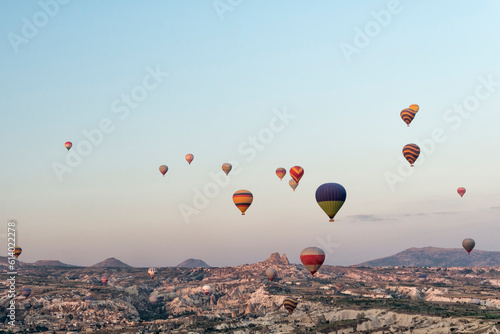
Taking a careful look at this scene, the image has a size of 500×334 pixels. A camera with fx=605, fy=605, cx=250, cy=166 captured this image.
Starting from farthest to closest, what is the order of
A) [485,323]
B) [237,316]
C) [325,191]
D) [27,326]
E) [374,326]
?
1. [237,316]
2. [27,326]
3. [374,326]
4. [485,323]
5. [325,191]

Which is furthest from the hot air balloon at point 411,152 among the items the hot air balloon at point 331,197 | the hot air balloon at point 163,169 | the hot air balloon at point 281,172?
the hot air balloon at point 163,169

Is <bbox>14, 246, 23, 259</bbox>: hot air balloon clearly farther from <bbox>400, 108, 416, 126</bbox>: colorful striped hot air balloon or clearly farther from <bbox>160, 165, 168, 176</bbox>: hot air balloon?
<bbox>400, 108, 416, 126</bbox>: colorful striped hot air balloon

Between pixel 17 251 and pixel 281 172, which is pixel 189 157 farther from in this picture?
pixel 17 251

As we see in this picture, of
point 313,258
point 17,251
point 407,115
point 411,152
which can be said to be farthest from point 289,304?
point 17,251

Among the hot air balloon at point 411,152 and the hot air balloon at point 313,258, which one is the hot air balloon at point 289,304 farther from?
the hot air balloon at point 411,152

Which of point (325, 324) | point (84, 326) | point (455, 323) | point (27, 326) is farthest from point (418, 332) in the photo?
point (27, 326)

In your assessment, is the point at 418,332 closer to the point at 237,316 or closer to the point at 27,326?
the point at 237,316

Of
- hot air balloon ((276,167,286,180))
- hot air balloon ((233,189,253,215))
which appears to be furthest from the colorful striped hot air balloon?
hot air balloon ((233,189,253,215))
